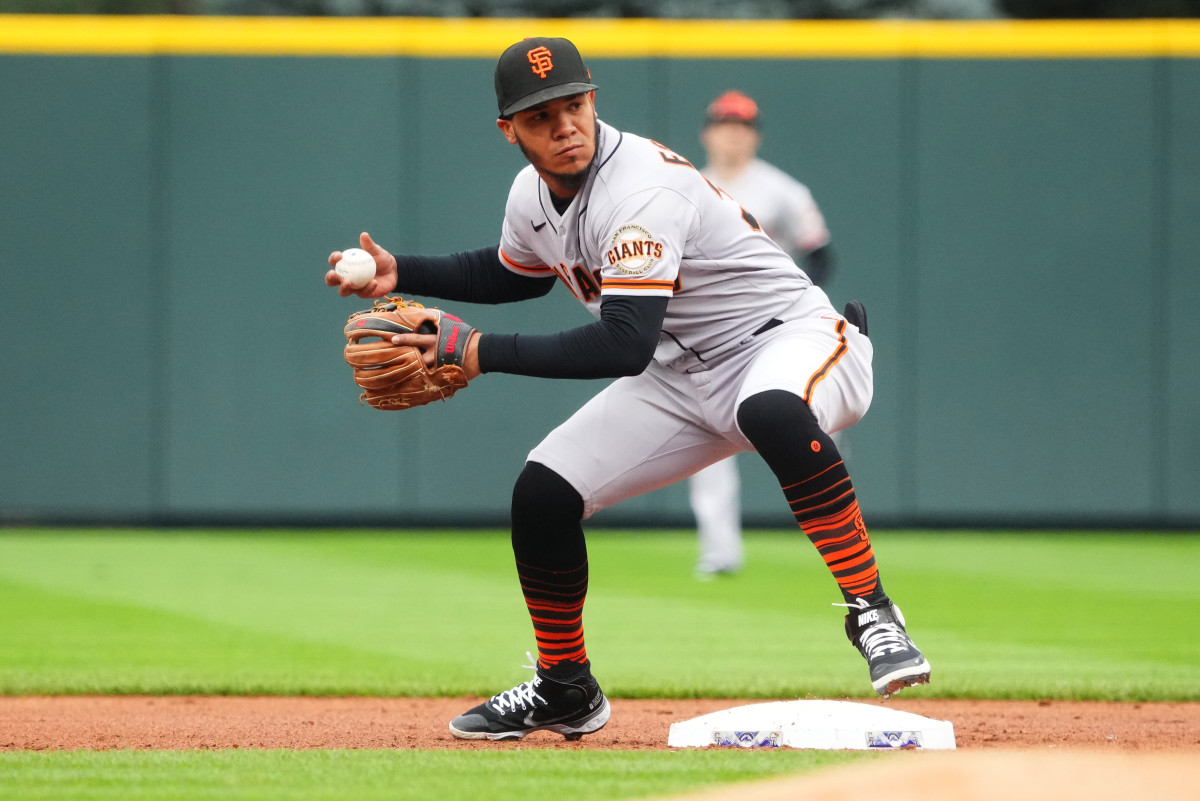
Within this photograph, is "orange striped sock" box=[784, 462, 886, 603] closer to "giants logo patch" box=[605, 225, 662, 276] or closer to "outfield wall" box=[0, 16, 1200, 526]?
"giants logo patch" box=[605, 225, 662, 276]

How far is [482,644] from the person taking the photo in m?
5.71

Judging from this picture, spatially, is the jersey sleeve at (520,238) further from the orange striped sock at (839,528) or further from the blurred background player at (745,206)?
the blurred background player at (745,206)

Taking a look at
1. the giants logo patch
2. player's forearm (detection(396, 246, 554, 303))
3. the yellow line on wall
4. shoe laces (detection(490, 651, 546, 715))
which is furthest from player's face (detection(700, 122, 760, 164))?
shoe laces (detection(490, 651, 546, 715))

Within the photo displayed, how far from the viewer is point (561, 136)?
353 centimetres

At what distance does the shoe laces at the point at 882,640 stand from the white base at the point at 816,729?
0.25 metres

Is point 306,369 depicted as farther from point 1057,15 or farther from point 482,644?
point 1057,15

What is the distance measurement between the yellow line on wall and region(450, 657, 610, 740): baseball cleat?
6.92 m

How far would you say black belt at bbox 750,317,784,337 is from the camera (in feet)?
12.4

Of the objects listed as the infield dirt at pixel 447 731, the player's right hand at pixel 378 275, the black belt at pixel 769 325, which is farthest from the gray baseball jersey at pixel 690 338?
the infield dirt at pixel 447 731

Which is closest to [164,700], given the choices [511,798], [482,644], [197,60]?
[482,644]

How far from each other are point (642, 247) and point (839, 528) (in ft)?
2.79

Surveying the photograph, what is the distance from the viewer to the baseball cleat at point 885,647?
10.9ft

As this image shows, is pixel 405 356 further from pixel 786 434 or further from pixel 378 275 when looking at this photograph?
pixel 786 434

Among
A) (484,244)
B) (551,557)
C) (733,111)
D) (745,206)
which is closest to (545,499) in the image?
(551,557)
